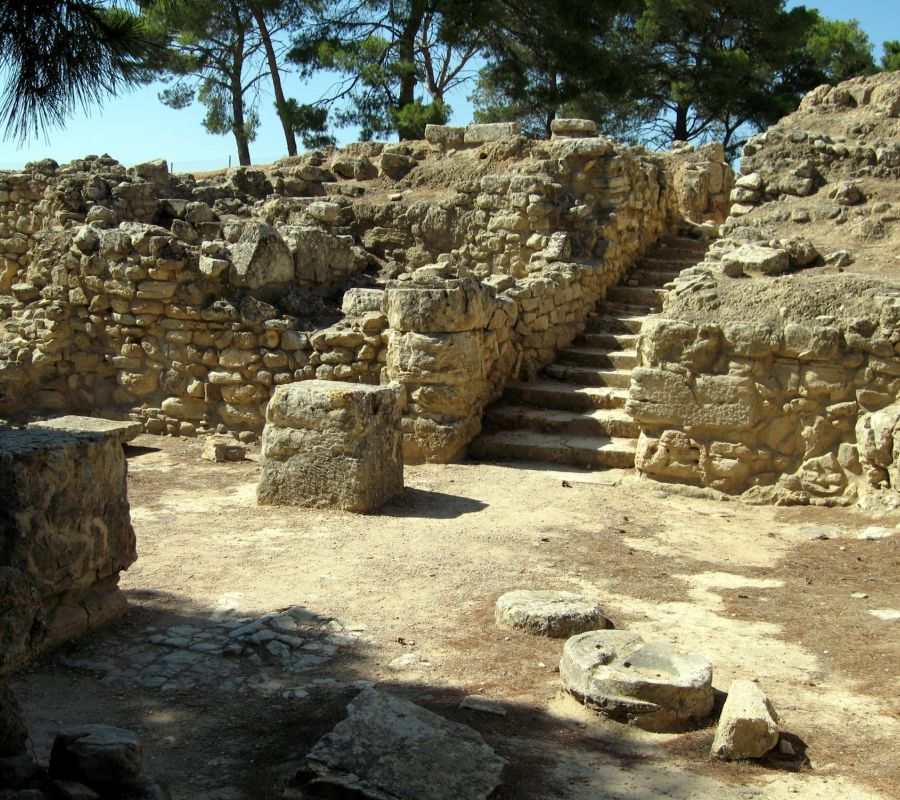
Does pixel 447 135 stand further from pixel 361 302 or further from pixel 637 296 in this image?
pixel 361 302

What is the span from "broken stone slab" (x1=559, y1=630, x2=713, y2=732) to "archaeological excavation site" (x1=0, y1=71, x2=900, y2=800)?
0.02 m

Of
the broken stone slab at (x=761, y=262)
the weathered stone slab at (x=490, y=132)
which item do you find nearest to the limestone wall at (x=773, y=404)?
the broken stone slab at (x=761, y=262)

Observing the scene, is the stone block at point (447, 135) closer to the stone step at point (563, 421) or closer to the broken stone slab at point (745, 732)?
the stone step at point (563, 421)

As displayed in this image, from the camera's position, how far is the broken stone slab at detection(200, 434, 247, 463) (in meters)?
7.94

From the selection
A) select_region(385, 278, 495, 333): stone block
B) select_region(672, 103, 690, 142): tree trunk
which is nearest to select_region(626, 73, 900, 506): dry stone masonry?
select_region(385, 278, 495, 333): stone block

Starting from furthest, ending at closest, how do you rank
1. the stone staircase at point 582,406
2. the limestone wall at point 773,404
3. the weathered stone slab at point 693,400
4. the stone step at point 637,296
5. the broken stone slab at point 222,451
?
the stone step at point 637,296 → the broken stone slab at point 222,451 → the stone staircase at point 582,406 → the weathered stone slab at point 693,400 → the limestone wall at point 773,404

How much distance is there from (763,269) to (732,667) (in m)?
4.02

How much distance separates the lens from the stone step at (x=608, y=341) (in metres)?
9.26

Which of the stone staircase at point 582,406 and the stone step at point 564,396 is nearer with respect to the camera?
the stone staircase at point 582,406

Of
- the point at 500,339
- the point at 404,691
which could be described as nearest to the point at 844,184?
the point at 500,339

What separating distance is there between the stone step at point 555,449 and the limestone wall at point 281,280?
224mm

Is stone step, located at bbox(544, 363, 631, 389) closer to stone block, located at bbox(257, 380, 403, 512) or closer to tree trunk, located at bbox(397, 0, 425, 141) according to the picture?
stone block, located at bbox(257, 380, 403, 512)

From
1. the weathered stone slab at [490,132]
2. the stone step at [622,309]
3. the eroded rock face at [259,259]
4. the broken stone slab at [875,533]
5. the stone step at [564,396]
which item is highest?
the weathered stone slab at [490,132]

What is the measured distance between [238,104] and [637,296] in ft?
40.2
